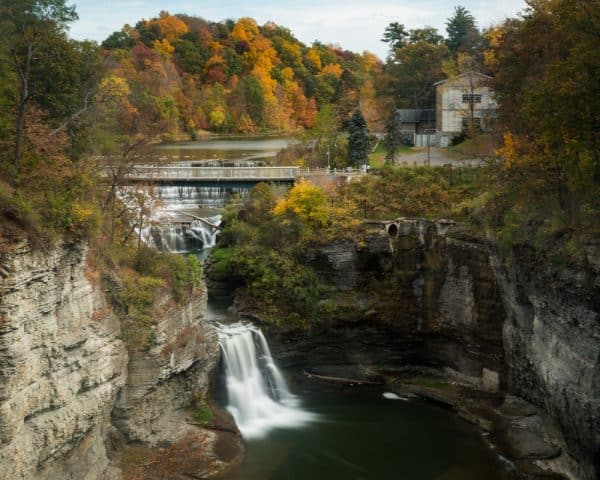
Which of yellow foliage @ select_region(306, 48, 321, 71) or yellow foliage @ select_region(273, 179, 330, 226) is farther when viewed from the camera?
yellow foliage @ select_region(306, 48, 321, 71)

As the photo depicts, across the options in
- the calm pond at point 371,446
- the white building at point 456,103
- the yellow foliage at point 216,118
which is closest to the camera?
the calm pond at point 371,446

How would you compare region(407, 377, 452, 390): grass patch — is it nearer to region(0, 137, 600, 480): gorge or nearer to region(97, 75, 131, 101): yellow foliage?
region(0, 137, 600, 480): gorge

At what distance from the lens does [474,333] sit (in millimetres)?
30031

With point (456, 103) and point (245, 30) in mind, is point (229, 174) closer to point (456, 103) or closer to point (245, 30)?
point (456, 103)

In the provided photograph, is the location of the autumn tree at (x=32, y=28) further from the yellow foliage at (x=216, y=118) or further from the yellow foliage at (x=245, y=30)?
the yellow foliage at (x=245, y=30)

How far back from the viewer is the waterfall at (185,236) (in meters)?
36.8

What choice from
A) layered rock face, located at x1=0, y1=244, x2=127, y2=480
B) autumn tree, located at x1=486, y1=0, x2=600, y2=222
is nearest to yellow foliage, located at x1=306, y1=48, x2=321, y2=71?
autumn tree, located at x1=486, y1=0, x2=600, y2=222

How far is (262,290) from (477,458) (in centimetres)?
1183

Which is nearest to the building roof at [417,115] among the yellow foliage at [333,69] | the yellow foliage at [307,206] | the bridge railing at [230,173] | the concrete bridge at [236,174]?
the concrete bridge at [236,174]

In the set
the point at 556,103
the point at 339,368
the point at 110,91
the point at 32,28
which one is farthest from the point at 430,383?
the point at 32,28

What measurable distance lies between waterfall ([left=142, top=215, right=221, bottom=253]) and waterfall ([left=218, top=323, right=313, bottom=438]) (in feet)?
27.8

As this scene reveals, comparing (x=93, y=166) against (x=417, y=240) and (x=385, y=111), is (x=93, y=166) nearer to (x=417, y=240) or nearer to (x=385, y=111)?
(x=417, y=240)

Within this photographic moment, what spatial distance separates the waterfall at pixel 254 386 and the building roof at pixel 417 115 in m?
31.6

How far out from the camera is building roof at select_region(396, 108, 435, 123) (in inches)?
2237
